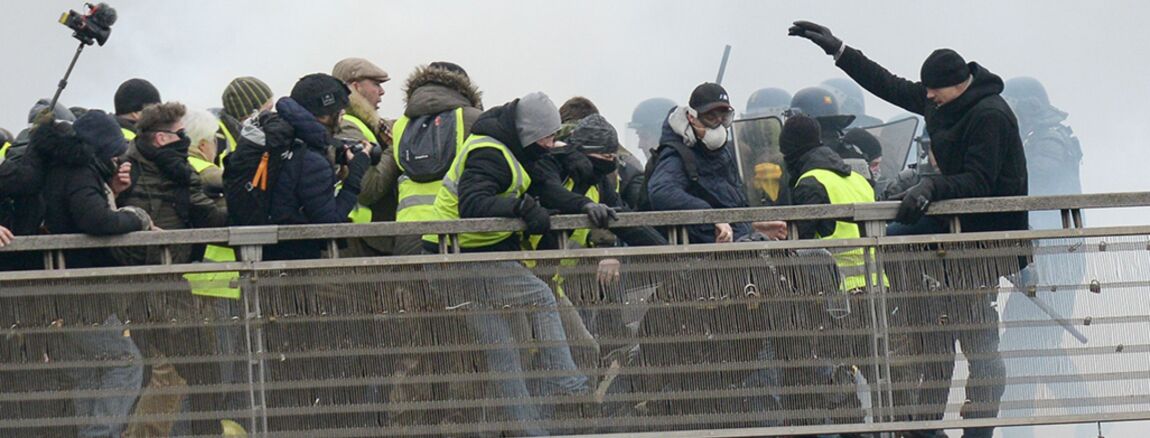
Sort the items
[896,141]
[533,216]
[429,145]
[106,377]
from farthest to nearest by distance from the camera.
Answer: [896,141] → [429,145] → [106,377] → [533,216]

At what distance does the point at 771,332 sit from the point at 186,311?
9.15 ft

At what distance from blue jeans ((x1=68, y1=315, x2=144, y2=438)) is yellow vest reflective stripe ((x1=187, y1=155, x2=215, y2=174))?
134 centimetres

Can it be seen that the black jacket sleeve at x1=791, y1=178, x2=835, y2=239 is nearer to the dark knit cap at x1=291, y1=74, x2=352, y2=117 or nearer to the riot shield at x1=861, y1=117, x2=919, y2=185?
the dark knit cap at x1=291, y1=74, x2=352, y2=117

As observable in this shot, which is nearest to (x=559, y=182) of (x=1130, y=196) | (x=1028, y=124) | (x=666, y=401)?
(x=666, y=401)

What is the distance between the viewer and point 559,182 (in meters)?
11.1

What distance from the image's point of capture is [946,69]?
36.6 ft

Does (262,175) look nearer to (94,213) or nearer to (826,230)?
(94,213)

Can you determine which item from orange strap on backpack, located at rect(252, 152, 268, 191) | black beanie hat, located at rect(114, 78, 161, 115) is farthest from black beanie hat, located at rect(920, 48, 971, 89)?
black beanie hat, located at rect(114, 78, 161, 115)

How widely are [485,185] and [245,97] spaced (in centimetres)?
252

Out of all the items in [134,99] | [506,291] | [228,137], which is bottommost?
[506,291]

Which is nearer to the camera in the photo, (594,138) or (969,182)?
(969,182)

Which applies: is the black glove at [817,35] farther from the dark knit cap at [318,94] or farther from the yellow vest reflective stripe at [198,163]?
the yellow vest reflective stripe at [198,163]

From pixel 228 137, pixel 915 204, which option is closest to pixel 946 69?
pixel 915 204

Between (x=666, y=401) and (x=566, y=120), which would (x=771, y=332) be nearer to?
(x=666, y=401)
